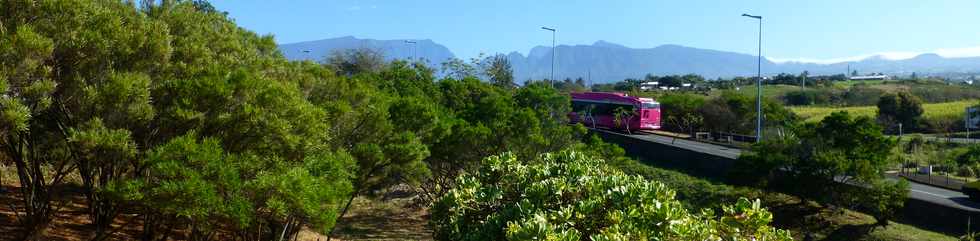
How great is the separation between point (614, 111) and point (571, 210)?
32759 millimetres

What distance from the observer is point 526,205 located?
6.15 meters

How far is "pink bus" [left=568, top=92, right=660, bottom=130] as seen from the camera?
37.5 meters

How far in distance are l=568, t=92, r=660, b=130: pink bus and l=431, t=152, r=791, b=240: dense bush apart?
2967cm

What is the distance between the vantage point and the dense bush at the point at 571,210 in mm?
5309

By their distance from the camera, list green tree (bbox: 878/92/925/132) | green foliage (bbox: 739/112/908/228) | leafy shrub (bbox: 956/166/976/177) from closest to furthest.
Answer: green foliage (bbox: 739/112/908/228) < leafy shrub (bbox: 956/166/976/177) < green tree (bbox: 878/92/925/132)

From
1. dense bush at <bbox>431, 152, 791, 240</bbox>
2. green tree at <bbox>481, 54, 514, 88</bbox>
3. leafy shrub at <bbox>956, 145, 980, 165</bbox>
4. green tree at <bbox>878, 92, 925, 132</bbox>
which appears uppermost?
green tree at <bbox>481, 54, 514, 88</bbox>

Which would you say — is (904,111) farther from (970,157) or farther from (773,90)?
(773,90)

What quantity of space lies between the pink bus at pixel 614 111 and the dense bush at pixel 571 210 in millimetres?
29666

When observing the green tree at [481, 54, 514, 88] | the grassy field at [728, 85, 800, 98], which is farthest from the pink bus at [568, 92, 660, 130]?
the grassy field at [728, 85, 800, 98]

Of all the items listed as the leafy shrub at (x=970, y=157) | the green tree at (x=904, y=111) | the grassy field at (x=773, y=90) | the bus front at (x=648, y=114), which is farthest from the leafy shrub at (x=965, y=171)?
the grassy field at (x=773, y=90)

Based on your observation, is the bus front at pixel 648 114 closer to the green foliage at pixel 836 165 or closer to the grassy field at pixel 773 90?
the green foliage at pixel 836 165

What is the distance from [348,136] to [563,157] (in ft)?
19.0

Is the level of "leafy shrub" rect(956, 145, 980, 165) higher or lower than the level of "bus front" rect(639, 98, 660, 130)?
lower

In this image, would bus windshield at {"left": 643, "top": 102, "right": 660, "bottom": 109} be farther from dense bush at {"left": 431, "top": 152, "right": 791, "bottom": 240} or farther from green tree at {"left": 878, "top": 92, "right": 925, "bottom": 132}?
dense bush at {"left": 431, "top": 152, "right": 791, "bottom": 240}
